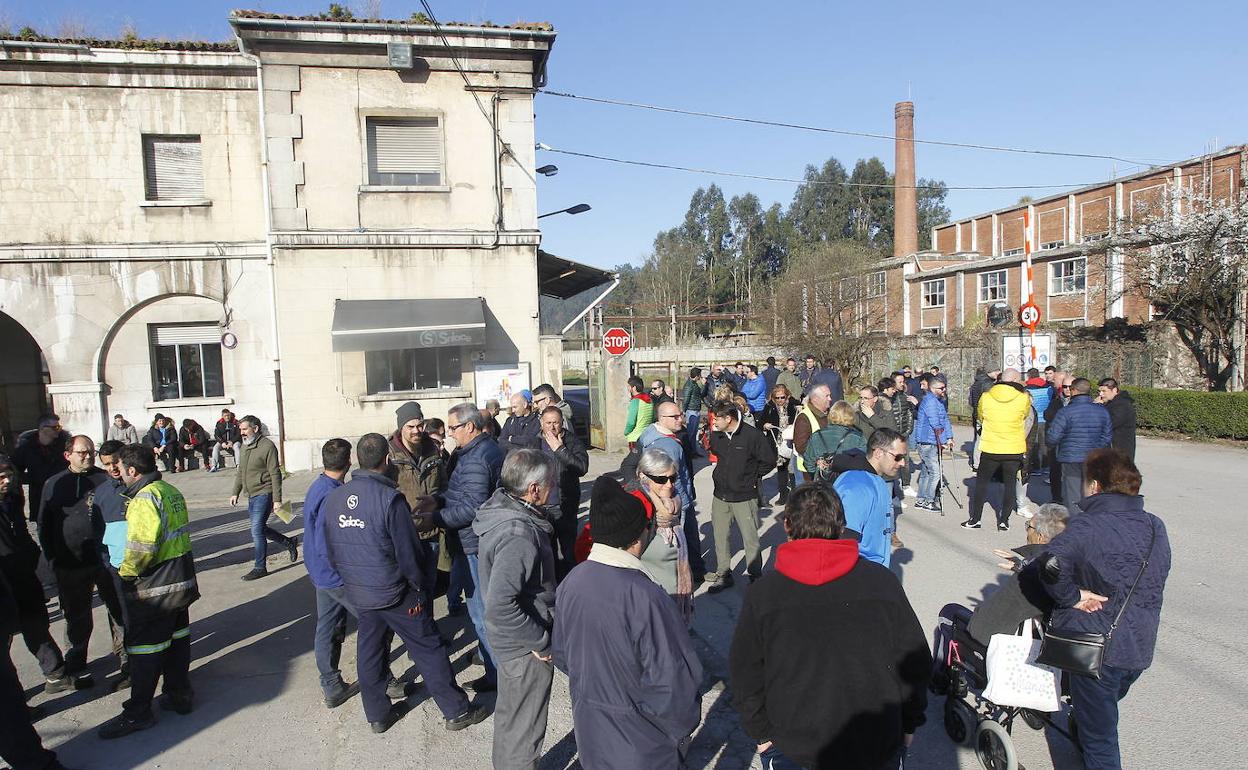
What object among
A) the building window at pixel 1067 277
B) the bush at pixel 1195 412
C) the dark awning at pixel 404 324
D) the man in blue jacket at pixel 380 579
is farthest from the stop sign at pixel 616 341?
the building window at pixel 1067 277

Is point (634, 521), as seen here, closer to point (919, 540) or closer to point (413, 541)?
point (413, 541)

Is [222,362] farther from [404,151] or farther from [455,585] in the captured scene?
[455,585]

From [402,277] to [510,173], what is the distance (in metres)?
2.89

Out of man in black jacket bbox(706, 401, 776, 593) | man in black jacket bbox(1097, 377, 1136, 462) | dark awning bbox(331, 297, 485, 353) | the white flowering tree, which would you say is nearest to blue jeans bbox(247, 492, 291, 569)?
man in black jacket bbox(706, 401, 776, 593)

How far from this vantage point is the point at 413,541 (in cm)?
→ 430

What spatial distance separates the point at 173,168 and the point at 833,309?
931 inches

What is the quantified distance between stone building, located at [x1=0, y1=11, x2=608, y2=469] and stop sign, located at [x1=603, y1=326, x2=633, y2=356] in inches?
56.4

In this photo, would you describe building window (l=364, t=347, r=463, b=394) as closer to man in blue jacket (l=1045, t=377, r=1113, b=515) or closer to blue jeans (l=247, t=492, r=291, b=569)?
blue jeans (l=247, t=492, r=291, b=569)

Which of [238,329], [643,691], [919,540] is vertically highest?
[238,329]

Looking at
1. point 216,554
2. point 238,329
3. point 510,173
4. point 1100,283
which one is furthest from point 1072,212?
point 216,554

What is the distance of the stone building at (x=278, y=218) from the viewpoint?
13.3 m

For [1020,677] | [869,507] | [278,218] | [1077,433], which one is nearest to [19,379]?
[278,218]

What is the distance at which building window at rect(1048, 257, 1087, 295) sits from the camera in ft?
105

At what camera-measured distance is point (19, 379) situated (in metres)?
16.5
